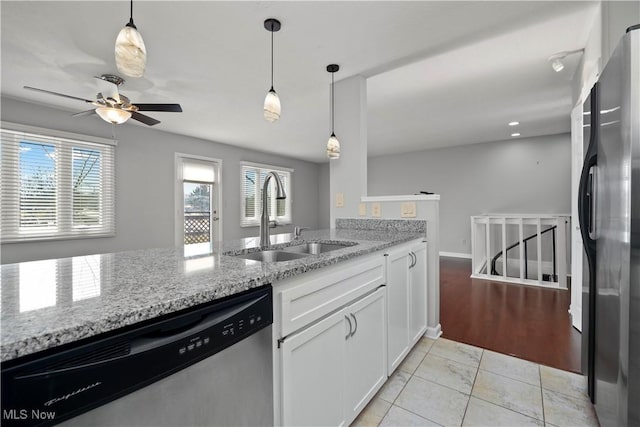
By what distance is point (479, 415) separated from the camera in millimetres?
1548

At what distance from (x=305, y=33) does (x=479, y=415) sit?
272 centimetres

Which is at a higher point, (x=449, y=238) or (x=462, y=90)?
(x=462, y=90)

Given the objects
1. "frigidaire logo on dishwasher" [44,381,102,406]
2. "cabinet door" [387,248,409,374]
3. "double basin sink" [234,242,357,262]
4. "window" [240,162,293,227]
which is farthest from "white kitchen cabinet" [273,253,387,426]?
"window" [240,162,293,227]

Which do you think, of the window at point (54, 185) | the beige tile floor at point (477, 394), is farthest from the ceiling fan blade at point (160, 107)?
the beige tile floor at point (477, 394)

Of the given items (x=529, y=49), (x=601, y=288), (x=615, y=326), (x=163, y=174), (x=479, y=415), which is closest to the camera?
(x=615, y=326)

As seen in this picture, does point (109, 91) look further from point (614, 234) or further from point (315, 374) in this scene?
point (614, 234)

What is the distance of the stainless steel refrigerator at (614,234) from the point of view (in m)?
1.01

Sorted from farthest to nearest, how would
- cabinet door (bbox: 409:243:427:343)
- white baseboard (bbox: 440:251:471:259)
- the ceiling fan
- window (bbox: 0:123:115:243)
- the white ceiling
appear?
white baseboard (bbox: 440:251:471:259) < window (bbox: 0:123:115:243) < the ceiling fan < cabinet door (bbox: 409:243:427:343) < the white ceiling

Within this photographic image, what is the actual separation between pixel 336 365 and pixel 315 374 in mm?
149

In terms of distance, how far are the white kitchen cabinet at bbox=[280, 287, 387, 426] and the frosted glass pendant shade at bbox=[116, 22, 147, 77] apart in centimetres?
156

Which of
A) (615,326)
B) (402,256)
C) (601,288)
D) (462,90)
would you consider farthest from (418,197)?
(462,90)

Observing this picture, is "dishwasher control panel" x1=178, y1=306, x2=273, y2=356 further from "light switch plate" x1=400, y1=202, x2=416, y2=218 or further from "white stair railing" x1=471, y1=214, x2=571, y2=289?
"white stair railing" x1=471, y1=214, x2=571, y2=289

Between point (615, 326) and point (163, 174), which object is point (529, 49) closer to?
point (615, 326)

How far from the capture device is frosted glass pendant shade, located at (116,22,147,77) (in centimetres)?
140
